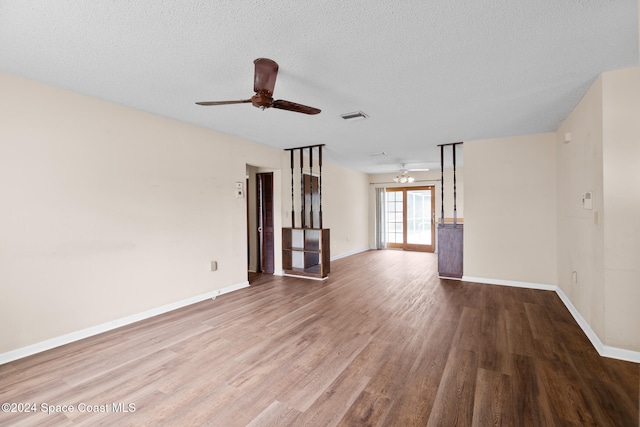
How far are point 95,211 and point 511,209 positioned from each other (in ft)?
19.3

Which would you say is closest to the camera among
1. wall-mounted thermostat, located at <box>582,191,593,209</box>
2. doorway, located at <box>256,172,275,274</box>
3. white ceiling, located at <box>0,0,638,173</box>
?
white ceiling, located at <box>0,0,638,173</box>

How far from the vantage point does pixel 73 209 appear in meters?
2.87

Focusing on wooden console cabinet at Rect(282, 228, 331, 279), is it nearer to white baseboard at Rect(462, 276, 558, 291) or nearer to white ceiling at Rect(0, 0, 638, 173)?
white baseboard at Rect(462, 276, 558, 291)

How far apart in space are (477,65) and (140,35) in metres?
2.63

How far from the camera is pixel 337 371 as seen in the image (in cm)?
228

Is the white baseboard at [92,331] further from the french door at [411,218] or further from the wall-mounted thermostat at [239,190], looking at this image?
the french door at [411,218]

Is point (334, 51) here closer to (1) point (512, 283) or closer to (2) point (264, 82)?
(2) point (264, 82)

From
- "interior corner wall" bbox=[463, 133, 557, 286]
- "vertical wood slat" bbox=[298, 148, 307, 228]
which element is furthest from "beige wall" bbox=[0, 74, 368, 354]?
"interior corner wall" bbox=[463, 133, 557, 286]

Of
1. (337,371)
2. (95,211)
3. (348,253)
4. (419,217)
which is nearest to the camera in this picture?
(337,371)

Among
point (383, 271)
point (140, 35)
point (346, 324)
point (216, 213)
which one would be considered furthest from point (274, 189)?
point (140, 35)

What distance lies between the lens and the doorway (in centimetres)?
587

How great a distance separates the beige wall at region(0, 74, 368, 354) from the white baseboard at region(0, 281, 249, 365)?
0.15 feet

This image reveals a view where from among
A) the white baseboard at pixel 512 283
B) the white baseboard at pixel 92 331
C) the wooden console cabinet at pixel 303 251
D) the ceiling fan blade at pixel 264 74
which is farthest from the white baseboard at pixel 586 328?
the white baseboard at pixel 92 331

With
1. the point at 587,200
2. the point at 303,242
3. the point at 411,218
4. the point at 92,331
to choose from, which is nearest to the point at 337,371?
the point at 92,331
